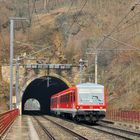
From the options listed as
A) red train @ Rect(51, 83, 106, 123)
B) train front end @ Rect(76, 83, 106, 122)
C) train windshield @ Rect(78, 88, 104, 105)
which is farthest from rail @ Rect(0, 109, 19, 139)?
train windshield @ Rect(78, 88, 104, 105)

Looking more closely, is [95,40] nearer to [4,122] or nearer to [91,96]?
[91,96]

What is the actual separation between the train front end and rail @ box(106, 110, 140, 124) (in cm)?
241

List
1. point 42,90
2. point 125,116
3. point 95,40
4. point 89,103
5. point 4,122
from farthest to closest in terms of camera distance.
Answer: point 42,90 < point 95,40 < point 125,116 < point 89,103 < point 4,122

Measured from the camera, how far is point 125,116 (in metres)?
40.5

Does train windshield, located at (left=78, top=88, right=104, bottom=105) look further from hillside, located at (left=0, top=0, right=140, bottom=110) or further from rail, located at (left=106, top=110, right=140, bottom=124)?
hillside, located at (left=0, top=0, right=140, bottom=110)

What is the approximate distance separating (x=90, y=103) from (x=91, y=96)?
2.47ft

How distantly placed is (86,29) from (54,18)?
280 inches

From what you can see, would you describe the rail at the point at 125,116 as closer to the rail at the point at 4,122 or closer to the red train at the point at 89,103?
the red train at the point at 89,103

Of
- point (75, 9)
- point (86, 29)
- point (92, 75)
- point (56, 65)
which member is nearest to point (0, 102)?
point (56, 65)

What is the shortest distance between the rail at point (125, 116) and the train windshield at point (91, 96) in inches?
107

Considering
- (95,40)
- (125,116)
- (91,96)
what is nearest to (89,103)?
(91,96)

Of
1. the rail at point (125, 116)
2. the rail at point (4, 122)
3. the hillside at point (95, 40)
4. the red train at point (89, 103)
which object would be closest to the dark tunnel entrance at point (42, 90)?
the hillside at point (95, 40)

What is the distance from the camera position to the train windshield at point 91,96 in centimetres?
3835

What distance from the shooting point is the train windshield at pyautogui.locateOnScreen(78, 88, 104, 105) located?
3835 centimetres
